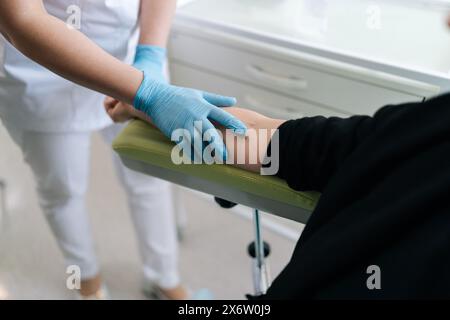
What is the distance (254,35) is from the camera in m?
1.19

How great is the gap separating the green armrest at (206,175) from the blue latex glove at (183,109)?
0.10ft

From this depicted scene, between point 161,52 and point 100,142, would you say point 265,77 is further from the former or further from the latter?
point 100,142

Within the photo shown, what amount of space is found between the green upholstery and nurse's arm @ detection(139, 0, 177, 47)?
0.27 meters

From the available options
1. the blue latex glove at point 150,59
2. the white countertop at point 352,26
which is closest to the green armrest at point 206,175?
the blue latex glove at point 150,59

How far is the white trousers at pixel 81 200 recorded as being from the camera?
1179 mm

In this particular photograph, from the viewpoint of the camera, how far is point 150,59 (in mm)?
1076

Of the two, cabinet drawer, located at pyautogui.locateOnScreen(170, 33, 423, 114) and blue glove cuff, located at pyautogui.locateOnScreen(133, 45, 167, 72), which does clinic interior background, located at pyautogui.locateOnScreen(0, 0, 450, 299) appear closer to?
cabinet drawer, located at pyautogui.locateOnScreen(170, 33, 423, 114)

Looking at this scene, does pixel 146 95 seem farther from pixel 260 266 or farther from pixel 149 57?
pixel 260 266

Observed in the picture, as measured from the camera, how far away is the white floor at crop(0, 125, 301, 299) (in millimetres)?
1620

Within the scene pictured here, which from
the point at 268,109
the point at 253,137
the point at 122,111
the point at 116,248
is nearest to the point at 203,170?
the point at 253,137

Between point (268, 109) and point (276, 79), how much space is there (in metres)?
0.10

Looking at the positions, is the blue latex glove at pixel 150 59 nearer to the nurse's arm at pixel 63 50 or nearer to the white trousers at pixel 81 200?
the nurse's arm at pixel 63 50

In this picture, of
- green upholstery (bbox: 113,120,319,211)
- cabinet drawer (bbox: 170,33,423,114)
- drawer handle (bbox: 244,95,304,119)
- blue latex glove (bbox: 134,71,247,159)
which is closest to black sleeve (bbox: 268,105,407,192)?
green upholstery (bbox: 113,120,319,211)
